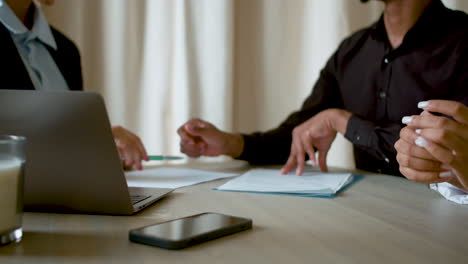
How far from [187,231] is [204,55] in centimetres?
145

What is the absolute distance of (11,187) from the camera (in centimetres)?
47

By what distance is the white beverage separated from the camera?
0.46m

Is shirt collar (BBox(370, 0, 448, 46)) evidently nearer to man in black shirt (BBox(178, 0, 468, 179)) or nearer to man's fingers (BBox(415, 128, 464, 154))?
man in black shirt (BBox(178, 0, 468, 179))

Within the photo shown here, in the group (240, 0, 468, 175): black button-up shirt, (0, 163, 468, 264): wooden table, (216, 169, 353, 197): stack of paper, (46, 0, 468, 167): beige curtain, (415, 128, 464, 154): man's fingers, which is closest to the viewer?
(0, 163, 468, 264): wooden table

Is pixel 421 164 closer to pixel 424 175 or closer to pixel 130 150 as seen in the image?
pixel 424 175

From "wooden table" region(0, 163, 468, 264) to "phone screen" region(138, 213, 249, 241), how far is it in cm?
2

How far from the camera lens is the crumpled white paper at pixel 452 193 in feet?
2.45

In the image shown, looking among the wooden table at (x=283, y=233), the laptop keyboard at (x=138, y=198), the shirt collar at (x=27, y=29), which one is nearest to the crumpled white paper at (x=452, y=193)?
the wooden table at (x=283, y=233)

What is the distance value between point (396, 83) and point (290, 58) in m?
0.76

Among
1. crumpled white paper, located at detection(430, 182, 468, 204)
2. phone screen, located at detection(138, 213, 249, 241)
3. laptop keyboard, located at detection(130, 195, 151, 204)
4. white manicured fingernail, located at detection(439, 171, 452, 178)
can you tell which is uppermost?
phone screen, located at detection(138, 213, 249, 241)

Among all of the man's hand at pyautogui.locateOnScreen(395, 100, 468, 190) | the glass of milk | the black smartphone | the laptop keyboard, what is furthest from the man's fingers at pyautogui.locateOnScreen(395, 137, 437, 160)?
the glass of milk

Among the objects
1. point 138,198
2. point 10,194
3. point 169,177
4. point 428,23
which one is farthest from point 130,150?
point 428,23

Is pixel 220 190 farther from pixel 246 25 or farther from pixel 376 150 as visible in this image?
pixel 246 25

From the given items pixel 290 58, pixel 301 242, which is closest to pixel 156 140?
pixel 290 58
